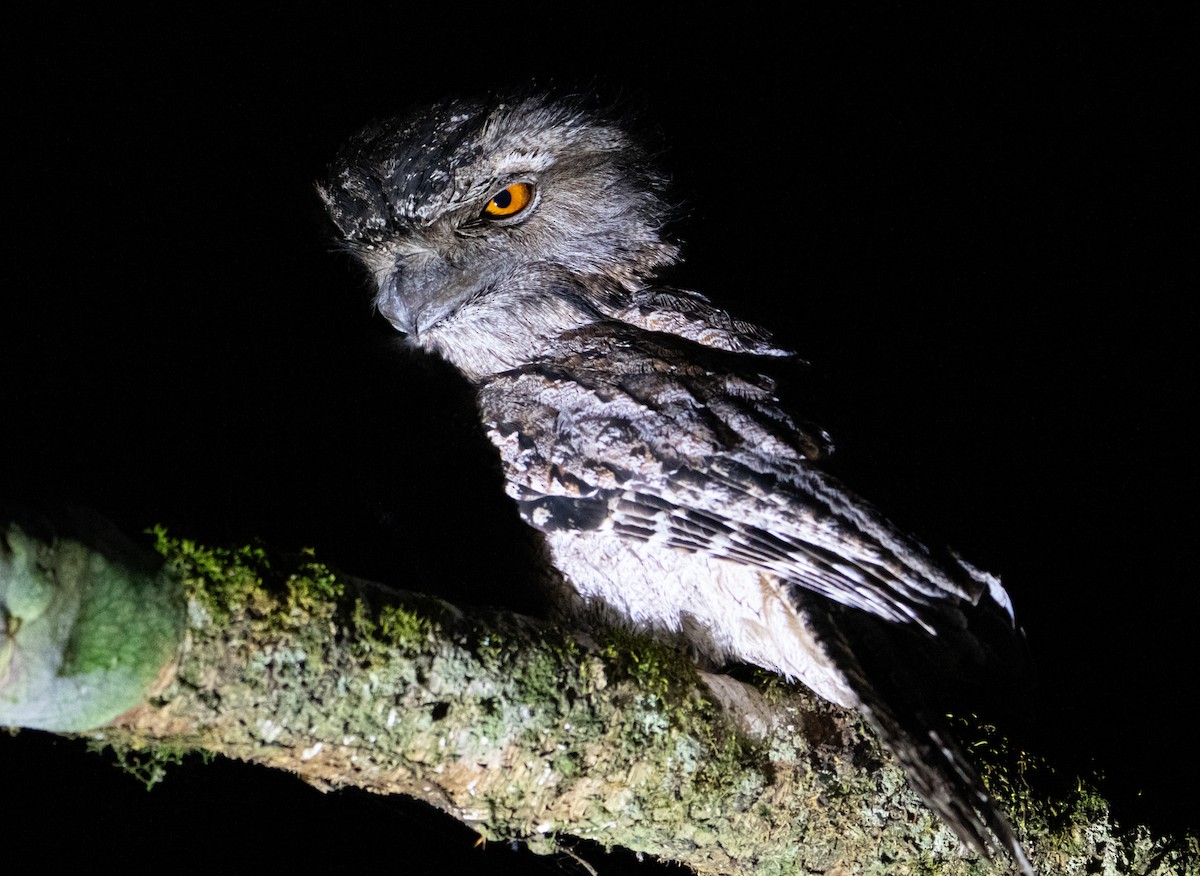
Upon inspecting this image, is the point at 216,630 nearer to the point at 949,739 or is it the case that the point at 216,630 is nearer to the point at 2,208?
the point at 949,739

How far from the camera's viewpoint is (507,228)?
2.21 meters

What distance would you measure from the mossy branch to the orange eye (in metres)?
1.25

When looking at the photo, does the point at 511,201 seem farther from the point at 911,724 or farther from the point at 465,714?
the point at 911,724

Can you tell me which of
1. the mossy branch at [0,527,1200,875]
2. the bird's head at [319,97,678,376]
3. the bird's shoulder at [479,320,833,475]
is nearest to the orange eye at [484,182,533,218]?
the bird's head at [319,97,678,376]

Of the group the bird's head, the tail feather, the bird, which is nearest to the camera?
the tail feather

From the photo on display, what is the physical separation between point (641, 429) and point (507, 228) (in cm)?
84

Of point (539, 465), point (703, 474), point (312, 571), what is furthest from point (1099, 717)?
point (312, 571)

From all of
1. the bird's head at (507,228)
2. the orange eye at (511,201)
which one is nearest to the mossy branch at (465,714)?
the bird's head at (507,228)

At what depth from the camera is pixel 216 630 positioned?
3.33 feet

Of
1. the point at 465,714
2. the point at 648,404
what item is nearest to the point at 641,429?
the point at 648,404

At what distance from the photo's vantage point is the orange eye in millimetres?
2160

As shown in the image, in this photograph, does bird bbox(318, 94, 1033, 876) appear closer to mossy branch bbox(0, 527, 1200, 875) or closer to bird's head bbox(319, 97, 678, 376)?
bird's head bbox(319, 97, 678, 376)

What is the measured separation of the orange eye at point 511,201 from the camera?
7.09 ft

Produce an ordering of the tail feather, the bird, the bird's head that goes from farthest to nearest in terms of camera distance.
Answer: the bird's head → the bird → the tail feather
